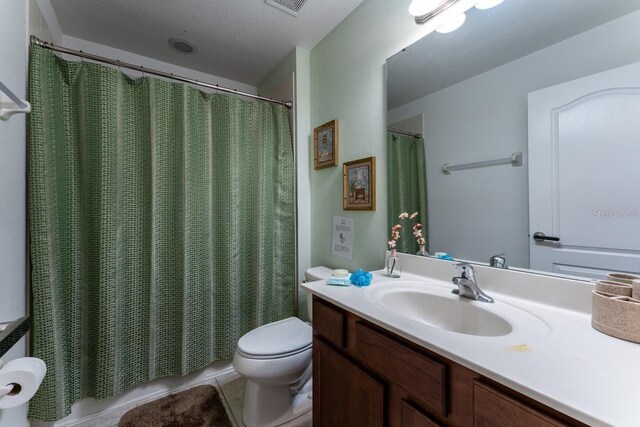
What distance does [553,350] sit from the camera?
60 centimetres

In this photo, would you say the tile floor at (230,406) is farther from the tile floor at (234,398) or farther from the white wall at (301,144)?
the white wall at (301,144)

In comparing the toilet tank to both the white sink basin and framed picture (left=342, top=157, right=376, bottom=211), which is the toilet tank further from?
the white sink basin

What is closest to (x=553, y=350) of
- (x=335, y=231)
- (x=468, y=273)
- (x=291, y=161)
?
(x=468, y=273)

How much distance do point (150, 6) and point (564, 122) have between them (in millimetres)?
2117

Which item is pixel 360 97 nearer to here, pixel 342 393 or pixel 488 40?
pixel 488 40

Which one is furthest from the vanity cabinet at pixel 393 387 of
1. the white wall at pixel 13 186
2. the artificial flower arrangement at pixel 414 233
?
the white wall at pixel 13 186

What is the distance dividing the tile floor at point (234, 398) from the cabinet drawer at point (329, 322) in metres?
0.73

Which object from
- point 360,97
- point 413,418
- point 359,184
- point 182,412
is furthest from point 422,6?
point 182,412

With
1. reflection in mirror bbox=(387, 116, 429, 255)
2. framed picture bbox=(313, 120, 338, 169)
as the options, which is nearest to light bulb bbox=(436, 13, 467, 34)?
reflection in mirror bbox=(387, 116, 429, 255)

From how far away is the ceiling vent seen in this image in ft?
4.95

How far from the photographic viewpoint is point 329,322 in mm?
1032

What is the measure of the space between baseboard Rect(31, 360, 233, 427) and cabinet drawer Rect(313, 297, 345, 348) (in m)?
1.17

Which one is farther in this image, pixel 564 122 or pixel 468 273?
pixel 468 273

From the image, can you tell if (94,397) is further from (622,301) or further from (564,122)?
(564,122)
